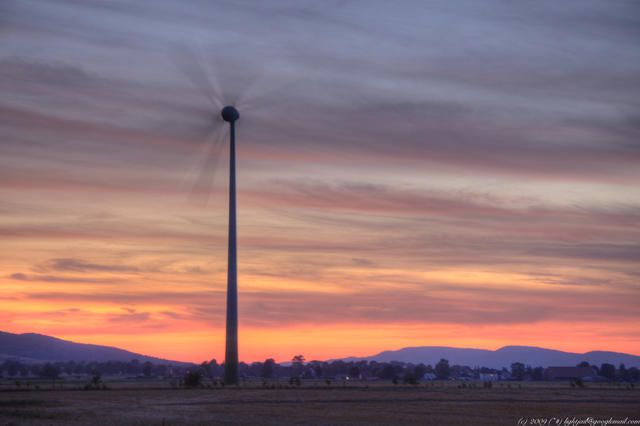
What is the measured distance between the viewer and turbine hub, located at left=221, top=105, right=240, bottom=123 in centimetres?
13900

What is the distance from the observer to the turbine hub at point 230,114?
→ 139000 mm

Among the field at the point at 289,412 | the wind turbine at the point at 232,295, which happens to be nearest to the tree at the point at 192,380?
the wind turbine at the point at 232,295

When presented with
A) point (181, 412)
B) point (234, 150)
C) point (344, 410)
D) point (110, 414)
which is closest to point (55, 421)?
point (110, 414)

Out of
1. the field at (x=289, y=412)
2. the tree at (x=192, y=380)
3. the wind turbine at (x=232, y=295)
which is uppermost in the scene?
the wind turbine at (x=232, y=295)

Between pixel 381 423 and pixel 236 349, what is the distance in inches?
2831

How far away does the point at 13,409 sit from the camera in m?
74.2

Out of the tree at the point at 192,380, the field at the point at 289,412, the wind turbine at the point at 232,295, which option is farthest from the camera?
the tree at the point at 192,380

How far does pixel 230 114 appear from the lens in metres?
139

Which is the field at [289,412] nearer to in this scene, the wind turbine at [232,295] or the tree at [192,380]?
the wind turbine at [232,295]

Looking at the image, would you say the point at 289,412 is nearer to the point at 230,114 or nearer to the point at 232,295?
the point at 232,295

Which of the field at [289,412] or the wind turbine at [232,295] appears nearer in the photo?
the field at [289,412]

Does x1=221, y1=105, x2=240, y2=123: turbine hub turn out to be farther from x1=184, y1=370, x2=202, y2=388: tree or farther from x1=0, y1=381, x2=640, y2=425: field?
x1=0, y1=381, x2=640, y2=425: field

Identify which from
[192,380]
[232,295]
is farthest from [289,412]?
[192,380]

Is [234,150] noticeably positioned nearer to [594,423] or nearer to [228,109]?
[228,109]
